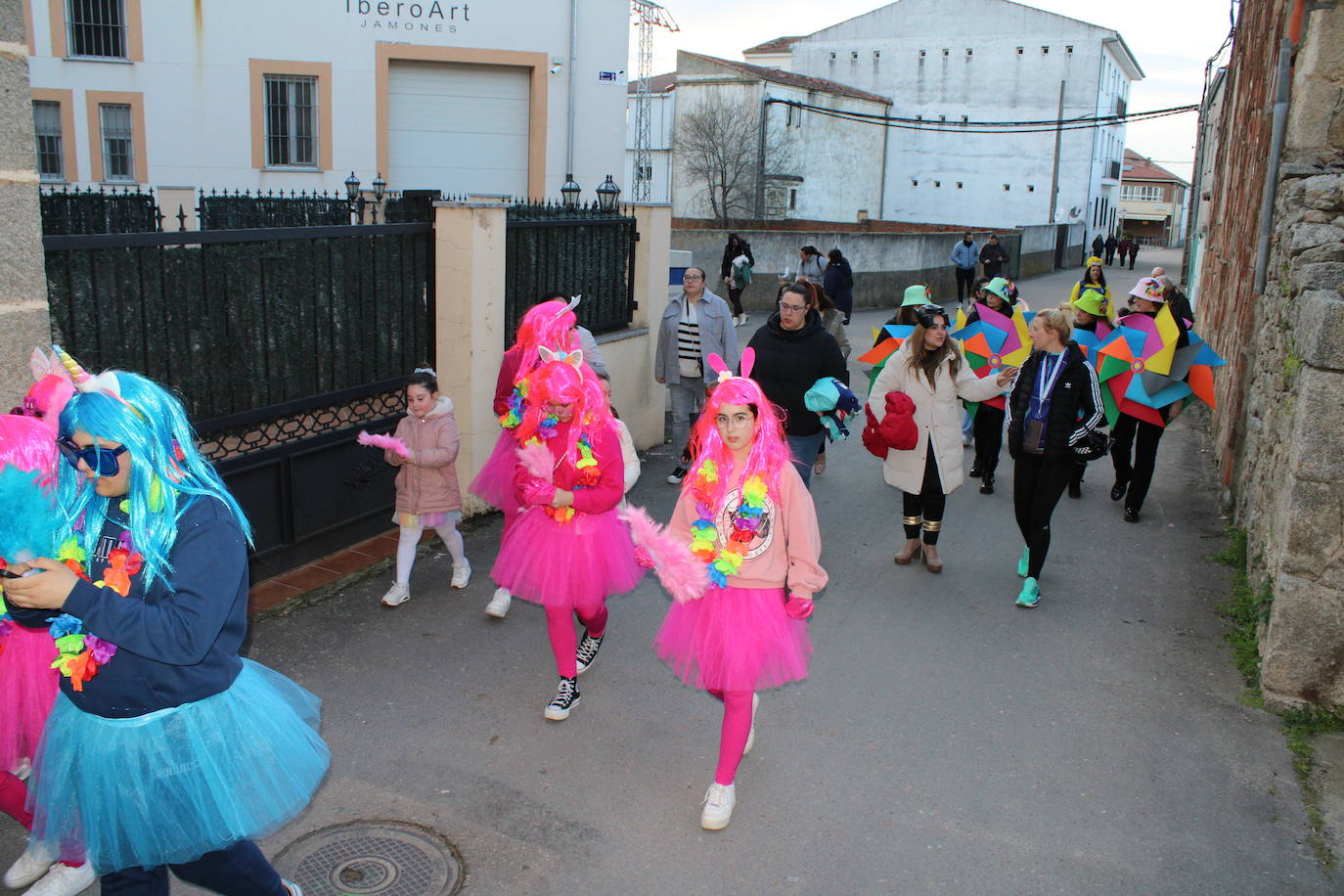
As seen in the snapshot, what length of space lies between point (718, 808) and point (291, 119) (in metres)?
18.3

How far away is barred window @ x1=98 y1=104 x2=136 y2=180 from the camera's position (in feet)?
63.1

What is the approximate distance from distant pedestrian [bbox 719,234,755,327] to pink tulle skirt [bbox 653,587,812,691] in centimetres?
1569

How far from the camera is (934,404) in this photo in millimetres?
7117

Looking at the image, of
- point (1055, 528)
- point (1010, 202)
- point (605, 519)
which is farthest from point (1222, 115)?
point (1010, 202)

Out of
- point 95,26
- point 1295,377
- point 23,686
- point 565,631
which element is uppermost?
point 95,26

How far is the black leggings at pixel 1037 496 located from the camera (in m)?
6.73

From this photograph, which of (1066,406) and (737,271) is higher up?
(737,271)

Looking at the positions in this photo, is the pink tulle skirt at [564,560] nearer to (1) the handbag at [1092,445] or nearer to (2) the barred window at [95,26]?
(1) the handbag at [1092,445]

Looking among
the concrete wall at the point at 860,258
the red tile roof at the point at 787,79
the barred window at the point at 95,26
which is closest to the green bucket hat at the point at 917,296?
the concrete wall at the point at 860,258

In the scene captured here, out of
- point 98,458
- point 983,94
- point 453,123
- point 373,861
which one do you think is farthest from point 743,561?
point 983,94

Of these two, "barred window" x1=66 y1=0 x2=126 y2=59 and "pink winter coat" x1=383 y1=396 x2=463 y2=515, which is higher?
"barred window" x1=66 y1=0 x2=126 y2=59

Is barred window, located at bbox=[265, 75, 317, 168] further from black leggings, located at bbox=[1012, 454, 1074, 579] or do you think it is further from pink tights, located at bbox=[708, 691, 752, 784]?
pink tights, located at bbox=[708, 691, 752, 784]

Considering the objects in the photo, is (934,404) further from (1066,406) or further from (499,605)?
(499,605)

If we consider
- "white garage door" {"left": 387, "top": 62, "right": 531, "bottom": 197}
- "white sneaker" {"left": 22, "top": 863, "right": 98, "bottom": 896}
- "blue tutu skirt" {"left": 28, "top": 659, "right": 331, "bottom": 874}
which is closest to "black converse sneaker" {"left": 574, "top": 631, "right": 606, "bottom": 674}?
"white sneaker" {"left": 22, "top": 863, "right": 98, "bottom": 896}
